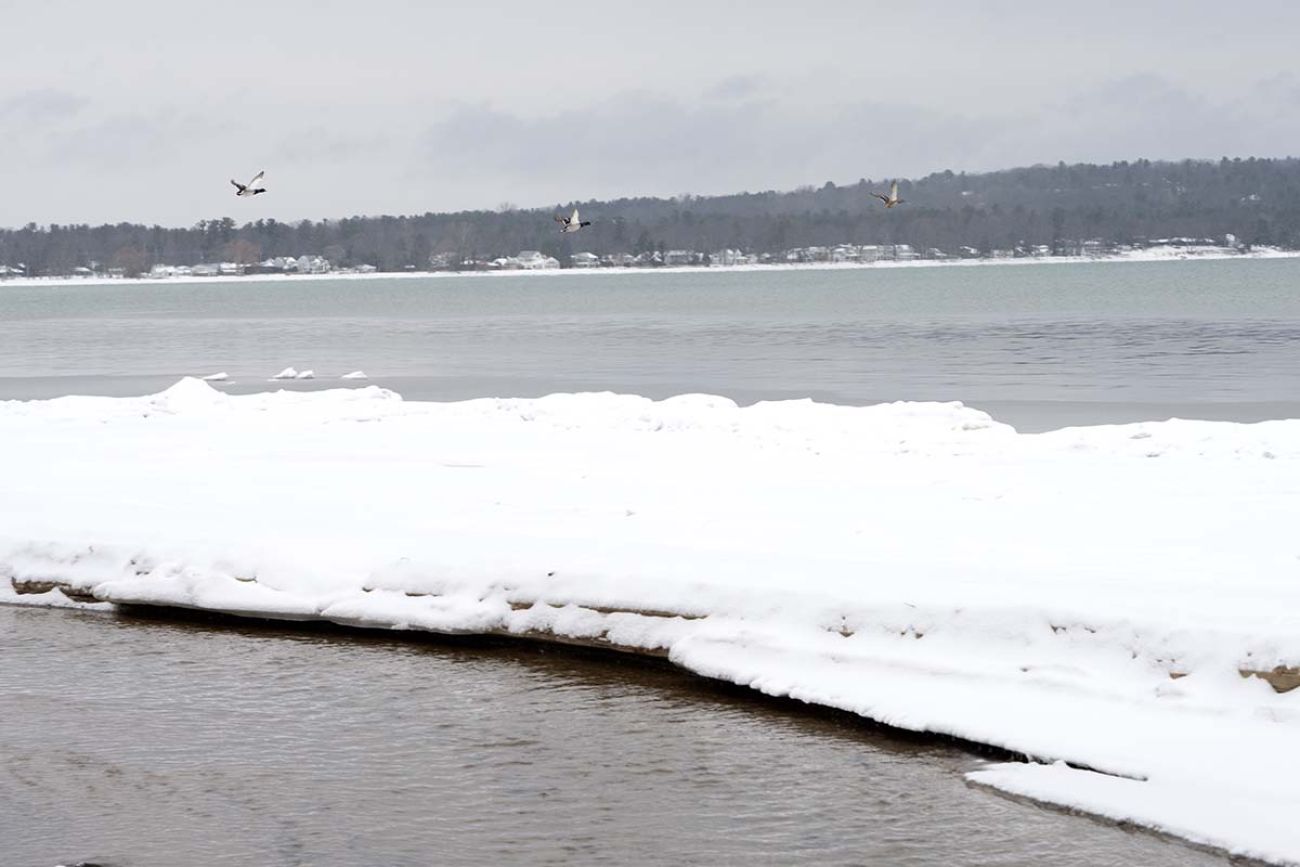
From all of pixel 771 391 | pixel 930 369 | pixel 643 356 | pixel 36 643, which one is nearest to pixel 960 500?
pixel 36 643

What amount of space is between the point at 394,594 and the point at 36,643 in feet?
8.68

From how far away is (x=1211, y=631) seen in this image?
28.7ft

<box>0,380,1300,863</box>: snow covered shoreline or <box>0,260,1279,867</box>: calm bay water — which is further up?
<box>0,380,1300,863</box>: snow covered shoreline

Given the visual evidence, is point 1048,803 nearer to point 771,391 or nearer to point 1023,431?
point 1023,431

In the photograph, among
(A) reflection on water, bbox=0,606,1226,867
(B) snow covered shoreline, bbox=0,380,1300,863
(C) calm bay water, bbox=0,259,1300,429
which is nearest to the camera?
(A) reflection on water, bbox=0,606,1226,867

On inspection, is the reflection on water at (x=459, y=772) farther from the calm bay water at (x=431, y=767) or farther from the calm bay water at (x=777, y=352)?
the calm bay water at (x=777, y=352)

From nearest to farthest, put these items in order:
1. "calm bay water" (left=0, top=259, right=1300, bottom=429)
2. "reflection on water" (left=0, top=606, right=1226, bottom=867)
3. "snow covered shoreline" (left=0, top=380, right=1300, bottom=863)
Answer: "reflection on water" (left=0, top=606, right=1226, bottom=867) → "snow covered shoreline" (left=0, top=380, right=1300, bottom=863) → "calm bay water" (left=0, top=259, right=1300, bottom=429)

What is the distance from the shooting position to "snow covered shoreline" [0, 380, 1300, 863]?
8.36m

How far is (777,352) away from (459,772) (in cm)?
3855

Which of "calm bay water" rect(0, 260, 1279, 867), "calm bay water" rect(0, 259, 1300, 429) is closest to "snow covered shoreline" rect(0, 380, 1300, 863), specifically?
"calm bay water" rect(0, 260, 1279, 867)

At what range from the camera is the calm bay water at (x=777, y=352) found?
30.9 m

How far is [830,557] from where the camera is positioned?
11461 mm

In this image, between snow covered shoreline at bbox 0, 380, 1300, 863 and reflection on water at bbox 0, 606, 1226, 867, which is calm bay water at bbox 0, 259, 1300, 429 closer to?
snow covered shoreline at bbox 0, 380, 1300, 863

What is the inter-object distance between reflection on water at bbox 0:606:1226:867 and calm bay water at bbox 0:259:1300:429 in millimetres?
15499
